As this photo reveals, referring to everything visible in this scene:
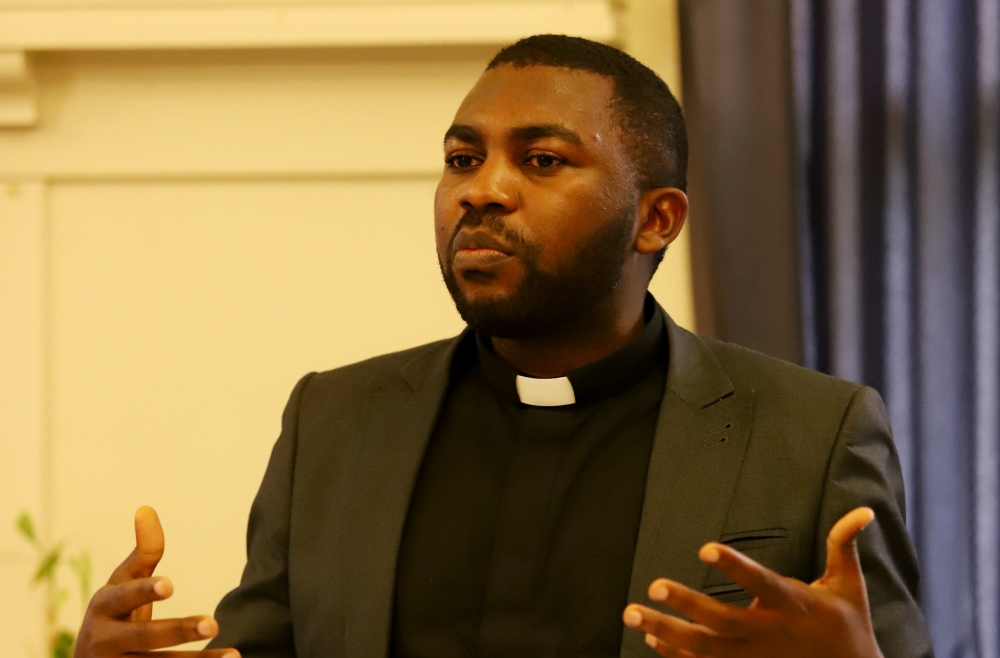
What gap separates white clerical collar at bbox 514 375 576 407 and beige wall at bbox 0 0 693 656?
79 cm

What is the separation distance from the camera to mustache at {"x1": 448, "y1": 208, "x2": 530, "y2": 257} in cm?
157

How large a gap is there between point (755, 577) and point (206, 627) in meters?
0.59

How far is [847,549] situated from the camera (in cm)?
120

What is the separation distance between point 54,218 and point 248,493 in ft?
2.52

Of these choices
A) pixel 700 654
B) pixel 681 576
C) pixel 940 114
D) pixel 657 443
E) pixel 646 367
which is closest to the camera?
pixel 700 654

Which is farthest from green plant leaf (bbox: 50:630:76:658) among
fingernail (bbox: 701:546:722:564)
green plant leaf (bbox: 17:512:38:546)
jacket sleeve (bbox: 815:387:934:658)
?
fingernail (bbox: 701:546:722:564)

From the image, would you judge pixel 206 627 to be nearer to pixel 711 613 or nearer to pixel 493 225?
pixel 711 613

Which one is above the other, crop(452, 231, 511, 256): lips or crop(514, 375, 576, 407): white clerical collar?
crop(452, 231, 511, 256): lips

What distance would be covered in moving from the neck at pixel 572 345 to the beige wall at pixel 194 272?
735 millimetres

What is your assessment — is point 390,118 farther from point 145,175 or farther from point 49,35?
point 49,35

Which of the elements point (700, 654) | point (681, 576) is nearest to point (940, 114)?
point (681, 576)

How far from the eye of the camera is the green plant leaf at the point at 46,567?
7.88 feet

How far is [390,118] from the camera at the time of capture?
2.49 m

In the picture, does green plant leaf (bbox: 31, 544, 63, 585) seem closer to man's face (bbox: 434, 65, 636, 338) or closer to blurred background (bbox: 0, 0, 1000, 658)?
blurred background (bbox: 0, 0, 1000, 658)
